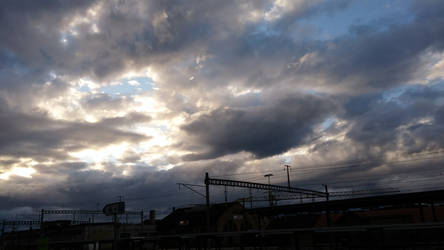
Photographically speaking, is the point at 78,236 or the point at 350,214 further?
the point at 78,236

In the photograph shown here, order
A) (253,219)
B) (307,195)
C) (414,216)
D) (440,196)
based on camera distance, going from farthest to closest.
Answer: (253,219), (307,195), (414,216), (440,196)

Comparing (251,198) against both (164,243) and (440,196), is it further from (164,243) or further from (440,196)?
(164,243)

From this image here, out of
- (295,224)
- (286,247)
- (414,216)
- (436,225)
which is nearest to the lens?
(436,225)

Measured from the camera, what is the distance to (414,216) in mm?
47500

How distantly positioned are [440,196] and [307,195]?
96.5 feet

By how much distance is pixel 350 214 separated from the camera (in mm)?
48125

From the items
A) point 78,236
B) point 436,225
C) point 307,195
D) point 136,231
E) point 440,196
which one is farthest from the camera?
point 136,231

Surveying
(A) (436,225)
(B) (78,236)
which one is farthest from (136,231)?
(A) (436,225)

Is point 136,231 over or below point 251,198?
below

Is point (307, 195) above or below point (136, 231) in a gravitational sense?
above

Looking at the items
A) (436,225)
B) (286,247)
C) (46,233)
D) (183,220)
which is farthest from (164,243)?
(46,233)

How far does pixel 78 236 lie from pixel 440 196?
59.8 meters

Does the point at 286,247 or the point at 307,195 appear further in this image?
the point at 307,195

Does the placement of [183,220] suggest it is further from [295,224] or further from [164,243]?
[164,243]
